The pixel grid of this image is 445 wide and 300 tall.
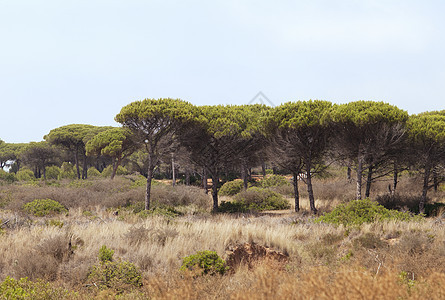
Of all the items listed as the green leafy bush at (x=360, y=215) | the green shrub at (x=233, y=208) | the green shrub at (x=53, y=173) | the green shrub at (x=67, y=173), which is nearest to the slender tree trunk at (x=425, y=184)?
the green leafy bush at (x=360, y=215)

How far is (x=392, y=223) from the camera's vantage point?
10203 millimetres

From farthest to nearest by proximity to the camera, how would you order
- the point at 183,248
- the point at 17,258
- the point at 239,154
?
the point at 239,154 < the point at 183,248 < the point at 17,258

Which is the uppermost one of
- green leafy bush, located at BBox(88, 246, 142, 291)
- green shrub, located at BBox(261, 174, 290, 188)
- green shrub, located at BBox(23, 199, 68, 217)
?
green leafy bush, located at BBox(88, 246, 142, 291)

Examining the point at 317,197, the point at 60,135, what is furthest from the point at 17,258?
the point at 60,135

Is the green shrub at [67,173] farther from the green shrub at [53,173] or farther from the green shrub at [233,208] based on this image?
the green shrub at [233,208]

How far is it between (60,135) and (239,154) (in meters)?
36.3

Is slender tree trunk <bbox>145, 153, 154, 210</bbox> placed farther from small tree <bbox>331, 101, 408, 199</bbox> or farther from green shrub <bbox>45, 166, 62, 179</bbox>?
green shrub <bbox>45, 166, 62, 179</bbox>

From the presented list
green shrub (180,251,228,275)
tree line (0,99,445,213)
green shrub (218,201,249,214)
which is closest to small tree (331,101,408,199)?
tree line (0,99,445,213)

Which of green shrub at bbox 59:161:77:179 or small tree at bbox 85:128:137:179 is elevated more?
small tree at bbox 85:128:137:179

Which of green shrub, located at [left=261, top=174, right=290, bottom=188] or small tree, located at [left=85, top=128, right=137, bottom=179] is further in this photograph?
small tree, located at [left=85, top=128, right=137, bottom=179]

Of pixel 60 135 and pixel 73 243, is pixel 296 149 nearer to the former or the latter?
pixel 73 243

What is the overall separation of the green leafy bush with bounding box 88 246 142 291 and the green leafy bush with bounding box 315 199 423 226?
753cm

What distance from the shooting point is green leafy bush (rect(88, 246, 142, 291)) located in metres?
5.79

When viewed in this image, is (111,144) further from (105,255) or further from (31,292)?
(31,292)
